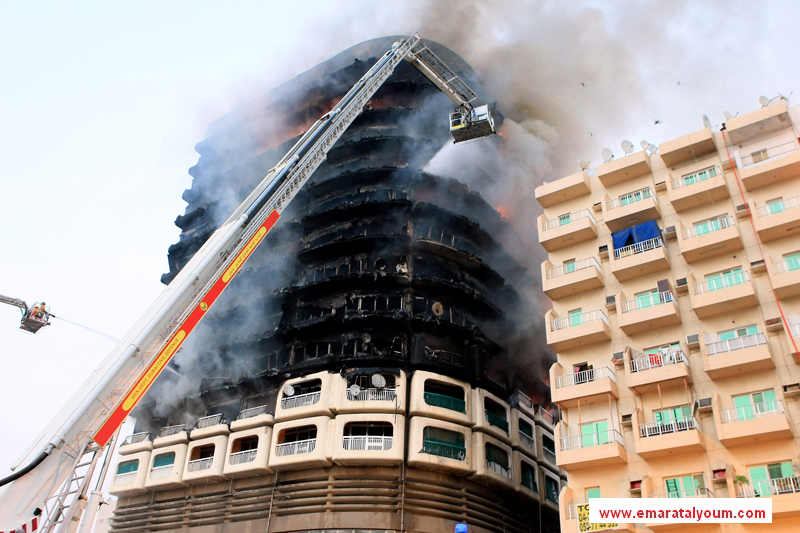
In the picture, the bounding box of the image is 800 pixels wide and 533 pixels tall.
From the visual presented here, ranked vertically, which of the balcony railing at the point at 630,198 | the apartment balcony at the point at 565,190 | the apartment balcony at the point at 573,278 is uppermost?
the apartment balcony at the point at 565,190

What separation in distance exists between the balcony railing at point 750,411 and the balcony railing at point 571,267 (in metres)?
12.0

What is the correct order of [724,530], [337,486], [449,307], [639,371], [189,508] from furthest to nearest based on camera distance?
[449,307] → [189,508] → [337,486] → [639,371] → [724,530]

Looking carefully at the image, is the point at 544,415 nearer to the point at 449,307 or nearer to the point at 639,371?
the point at 449,307

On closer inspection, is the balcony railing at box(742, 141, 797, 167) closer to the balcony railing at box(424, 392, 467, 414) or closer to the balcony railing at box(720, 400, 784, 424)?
the balcony railing at box(720, 400, 784, 424)

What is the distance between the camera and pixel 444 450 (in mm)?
43219

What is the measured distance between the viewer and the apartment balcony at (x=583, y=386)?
37.6 m

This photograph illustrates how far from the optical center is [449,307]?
52438 mm

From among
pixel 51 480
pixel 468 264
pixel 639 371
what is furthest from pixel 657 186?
pixel 51 480

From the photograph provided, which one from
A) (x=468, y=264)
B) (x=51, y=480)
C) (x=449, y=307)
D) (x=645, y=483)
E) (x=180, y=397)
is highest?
(x=468, y=264)

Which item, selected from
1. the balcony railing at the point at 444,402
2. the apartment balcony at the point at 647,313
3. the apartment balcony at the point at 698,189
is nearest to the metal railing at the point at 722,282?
the apartment balcony at the point at 647,313

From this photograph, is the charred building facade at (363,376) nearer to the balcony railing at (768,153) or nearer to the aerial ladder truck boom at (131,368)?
the aerial ladder truck boom at (131,368)

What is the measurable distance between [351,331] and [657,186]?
73.8 feet

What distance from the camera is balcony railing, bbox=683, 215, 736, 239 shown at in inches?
1571

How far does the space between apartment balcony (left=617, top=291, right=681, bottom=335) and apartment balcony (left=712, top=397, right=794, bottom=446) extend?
18.1 feet
